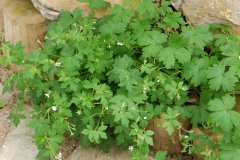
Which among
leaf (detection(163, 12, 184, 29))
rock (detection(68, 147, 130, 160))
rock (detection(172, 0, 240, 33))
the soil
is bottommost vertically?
A: the soil

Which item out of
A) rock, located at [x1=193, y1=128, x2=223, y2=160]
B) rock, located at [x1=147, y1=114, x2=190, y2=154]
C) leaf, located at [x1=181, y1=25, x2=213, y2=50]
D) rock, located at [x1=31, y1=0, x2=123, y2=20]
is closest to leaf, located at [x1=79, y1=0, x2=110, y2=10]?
rock, located at [x1=31, y1=0, x2=123, y2=20]

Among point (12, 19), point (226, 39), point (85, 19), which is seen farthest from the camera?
point (12, 19)

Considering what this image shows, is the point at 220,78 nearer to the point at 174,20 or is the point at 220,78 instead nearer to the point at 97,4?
the point at 174,20

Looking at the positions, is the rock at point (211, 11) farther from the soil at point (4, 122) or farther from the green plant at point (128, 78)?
the soil at point (4, 122)

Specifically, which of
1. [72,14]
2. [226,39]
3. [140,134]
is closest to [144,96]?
[140,134]

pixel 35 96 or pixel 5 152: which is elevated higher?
pixel 35 96

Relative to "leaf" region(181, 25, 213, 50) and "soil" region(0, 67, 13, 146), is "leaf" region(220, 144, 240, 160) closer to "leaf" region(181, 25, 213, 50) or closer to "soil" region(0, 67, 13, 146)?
"leaf" region(181, 25, 213, 50)

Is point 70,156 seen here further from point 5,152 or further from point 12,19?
point 12,19

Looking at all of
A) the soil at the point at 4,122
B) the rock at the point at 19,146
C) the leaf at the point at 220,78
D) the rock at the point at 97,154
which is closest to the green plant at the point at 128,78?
the leaf at the point at 220,78
